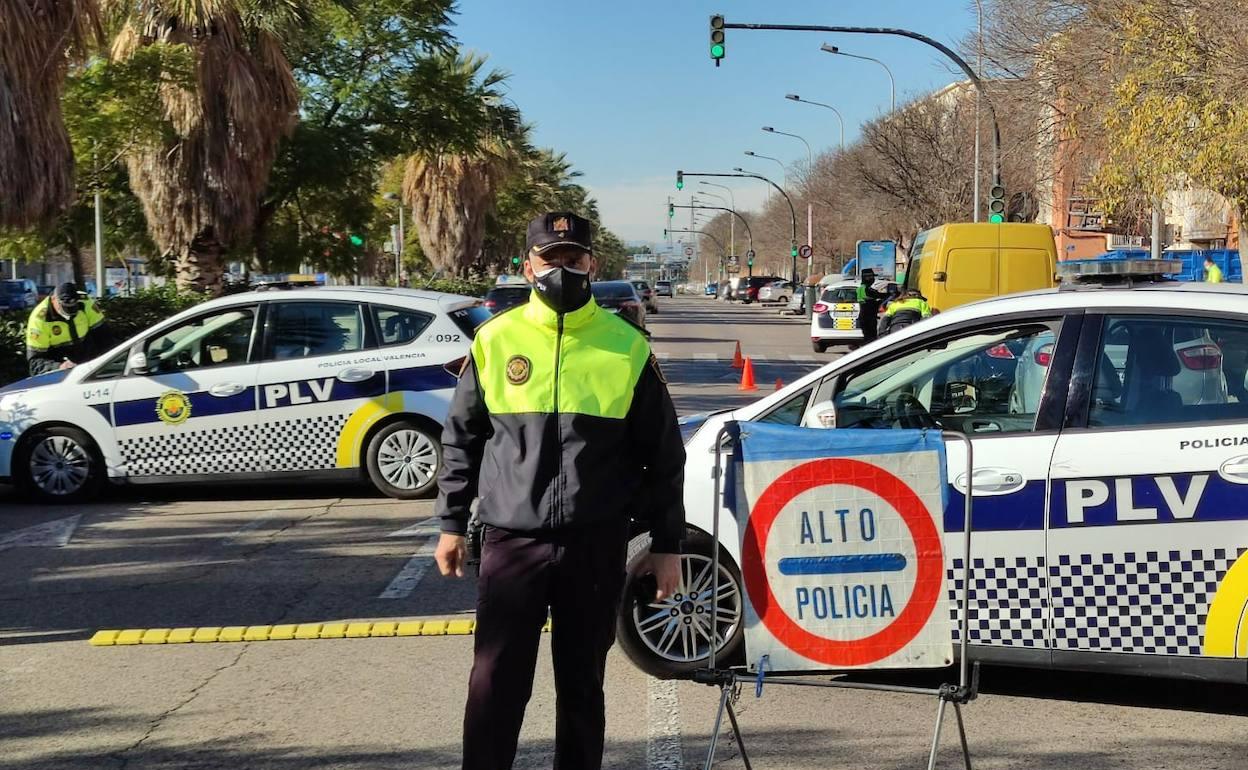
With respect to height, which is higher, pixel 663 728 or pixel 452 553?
pixel 452 553

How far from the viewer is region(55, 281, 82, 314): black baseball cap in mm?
13477

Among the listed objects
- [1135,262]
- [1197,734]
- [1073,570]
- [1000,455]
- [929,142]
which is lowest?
[1197,734]

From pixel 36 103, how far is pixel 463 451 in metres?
12.9

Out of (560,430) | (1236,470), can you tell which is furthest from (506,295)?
(560,430)

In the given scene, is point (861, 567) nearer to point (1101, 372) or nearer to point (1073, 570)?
point (1073, 570)

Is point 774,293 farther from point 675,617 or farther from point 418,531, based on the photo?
point 675,617

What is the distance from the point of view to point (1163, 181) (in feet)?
65.9

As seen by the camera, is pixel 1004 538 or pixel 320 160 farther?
pixel 320 160

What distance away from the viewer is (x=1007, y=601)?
5191 mm

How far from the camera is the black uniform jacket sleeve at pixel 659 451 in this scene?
3.94 meters

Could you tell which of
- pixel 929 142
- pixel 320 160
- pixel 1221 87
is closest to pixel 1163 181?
pixel 1221 87

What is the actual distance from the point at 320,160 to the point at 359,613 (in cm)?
1856

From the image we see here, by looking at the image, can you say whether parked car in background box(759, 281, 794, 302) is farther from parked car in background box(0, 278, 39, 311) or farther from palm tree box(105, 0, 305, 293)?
palm tree box(105, 0, 305, 293)

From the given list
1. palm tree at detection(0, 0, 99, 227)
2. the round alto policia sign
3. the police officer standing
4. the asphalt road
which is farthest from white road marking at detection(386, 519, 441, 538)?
the police officer standing
